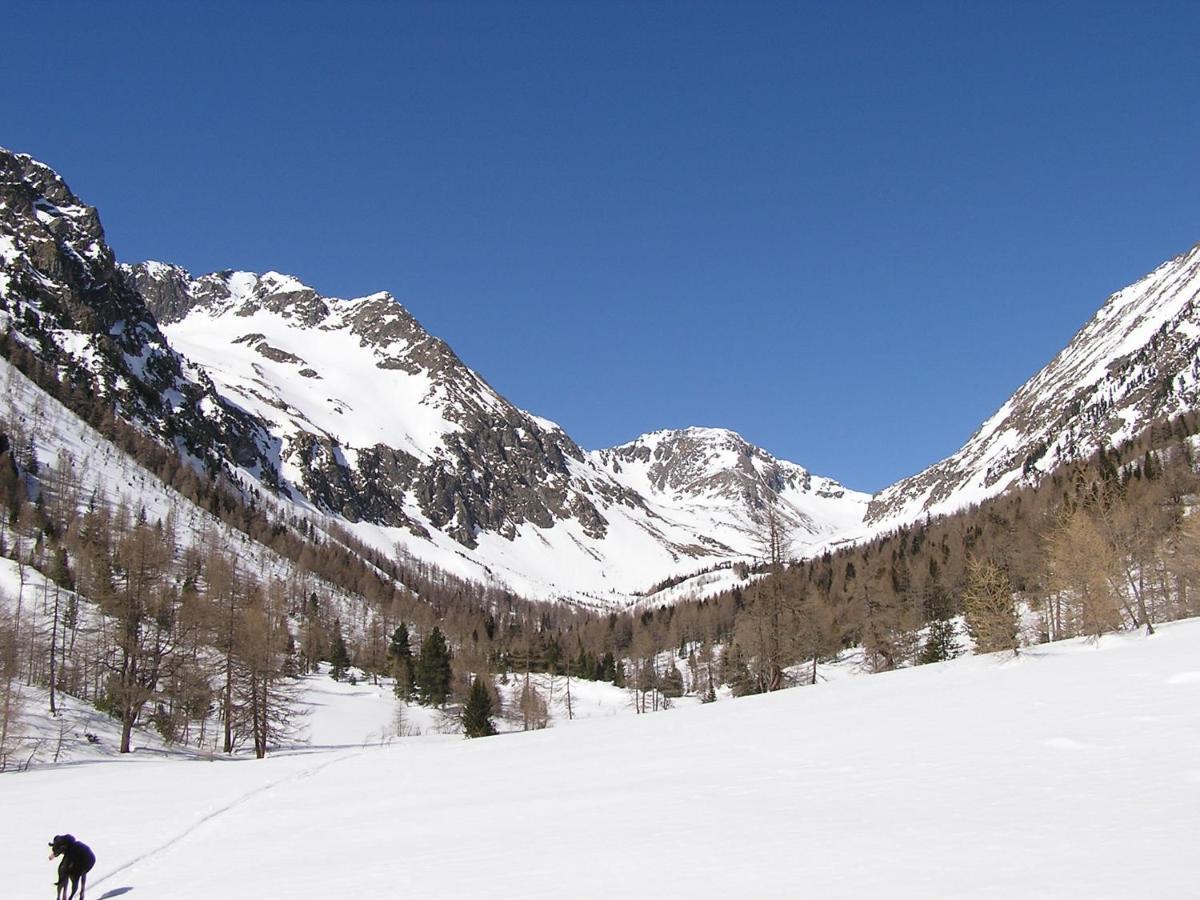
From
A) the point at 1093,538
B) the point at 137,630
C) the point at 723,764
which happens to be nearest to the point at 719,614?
the point at 1093,538

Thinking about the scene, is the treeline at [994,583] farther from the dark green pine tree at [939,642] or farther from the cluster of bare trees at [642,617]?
the cluster of bare trees at [642,617]

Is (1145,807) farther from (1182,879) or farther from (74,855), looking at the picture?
(74,855)

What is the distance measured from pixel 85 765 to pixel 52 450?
7001 inches

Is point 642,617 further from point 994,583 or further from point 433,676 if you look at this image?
point 994,583

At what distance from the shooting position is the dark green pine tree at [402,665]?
103m

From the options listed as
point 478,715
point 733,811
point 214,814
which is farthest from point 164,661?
point 733,811

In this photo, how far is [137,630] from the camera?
4469 centimetres

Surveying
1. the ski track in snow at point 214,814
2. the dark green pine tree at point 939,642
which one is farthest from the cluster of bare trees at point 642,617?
the ski track in snow at point 214,814

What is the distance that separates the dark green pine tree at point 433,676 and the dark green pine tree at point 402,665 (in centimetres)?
148

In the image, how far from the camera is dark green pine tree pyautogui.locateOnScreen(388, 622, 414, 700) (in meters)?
103

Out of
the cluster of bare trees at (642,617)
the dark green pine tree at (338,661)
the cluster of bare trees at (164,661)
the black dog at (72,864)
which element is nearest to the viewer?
the black dog at (72,864)

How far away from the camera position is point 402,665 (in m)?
106

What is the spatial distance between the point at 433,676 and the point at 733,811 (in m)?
90.5

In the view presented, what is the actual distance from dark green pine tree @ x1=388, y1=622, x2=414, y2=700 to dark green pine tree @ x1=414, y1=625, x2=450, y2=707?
148 cm
